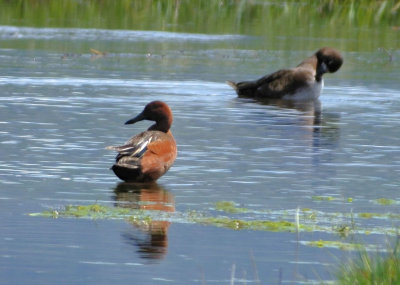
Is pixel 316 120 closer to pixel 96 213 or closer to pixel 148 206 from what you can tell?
pixel 148 206

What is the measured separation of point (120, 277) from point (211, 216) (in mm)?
2196

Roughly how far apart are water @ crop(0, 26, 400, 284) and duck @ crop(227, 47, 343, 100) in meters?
0.27

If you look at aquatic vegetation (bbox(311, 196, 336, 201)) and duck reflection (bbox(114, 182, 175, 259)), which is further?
aquatic vegetation (bbox(311, 196, 336, 201))

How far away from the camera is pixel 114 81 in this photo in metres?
21.7

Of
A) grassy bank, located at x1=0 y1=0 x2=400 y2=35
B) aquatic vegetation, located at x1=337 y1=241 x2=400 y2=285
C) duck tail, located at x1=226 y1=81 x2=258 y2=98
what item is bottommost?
grassy bank, located at x1=0 y1=0 x2=400 y2=35

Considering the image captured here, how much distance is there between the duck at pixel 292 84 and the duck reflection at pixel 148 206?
904cm

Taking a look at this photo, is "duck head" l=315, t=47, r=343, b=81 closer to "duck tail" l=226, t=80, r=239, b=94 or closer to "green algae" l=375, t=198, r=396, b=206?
"duck tail" l=226, t=80, r=239, b=94

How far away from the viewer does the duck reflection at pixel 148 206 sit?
30.0 feet

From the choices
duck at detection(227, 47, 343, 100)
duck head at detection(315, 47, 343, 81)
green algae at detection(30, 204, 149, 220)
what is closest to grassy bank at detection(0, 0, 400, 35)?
duck head at detection(315, 47, 343, 81)

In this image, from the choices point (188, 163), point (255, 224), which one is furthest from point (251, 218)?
point (188, 163)

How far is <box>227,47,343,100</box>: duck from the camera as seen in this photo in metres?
20.9

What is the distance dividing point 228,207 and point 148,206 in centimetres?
68

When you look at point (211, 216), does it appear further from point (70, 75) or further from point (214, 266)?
point (70, 75)

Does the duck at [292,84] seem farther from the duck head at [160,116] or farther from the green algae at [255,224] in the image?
the green algae at [255,224]
